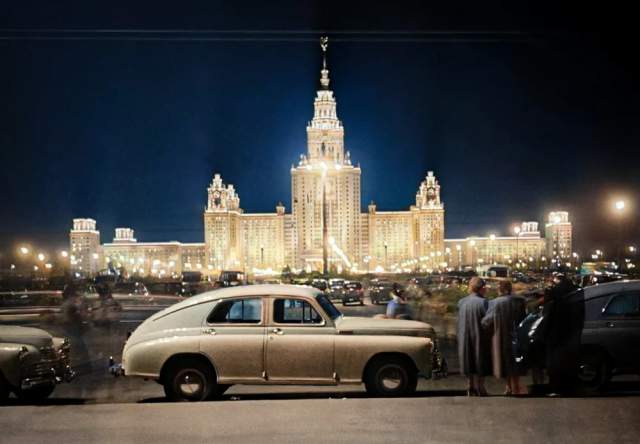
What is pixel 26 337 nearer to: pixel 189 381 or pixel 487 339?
pixel 189 381

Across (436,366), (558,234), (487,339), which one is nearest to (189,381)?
(436,366)

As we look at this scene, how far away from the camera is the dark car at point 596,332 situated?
38.4 feet

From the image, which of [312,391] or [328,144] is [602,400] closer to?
[312,391]

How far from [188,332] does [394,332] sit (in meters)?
2.93

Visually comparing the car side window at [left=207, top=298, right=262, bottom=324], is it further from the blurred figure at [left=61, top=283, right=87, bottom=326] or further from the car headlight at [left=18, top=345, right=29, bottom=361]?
the blurred figure at [left=61, top=283, right=87, bottom=326]

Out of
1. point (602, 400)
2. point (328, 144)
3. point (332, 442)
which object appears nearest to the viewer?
point (332, 442)

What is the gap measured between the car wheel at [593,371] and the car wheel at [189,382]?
5.28 m

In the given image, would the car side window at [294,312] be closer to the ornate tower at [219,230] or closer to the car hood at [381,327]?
the car hood at [381,327]

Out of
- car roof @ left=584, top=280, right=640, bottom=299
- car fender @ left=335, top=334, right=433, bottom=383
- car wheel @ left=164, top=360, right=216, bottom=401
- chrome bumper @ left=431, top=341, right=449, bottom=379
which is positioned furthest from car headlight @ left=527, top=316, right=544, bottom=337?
car wheel @ left=164, top=360, right=216, bottom=401

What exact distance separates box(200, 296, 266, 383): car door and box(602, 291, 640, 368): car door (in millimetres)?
5035

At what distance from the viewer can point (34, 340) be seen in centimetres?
1172

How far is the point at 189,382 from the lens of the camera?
11.5 meters

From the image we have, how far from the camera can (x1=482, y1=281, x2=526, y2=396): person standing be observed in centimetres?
1138

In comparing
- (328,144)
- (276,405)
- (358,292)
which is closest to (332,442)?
(276,405)
